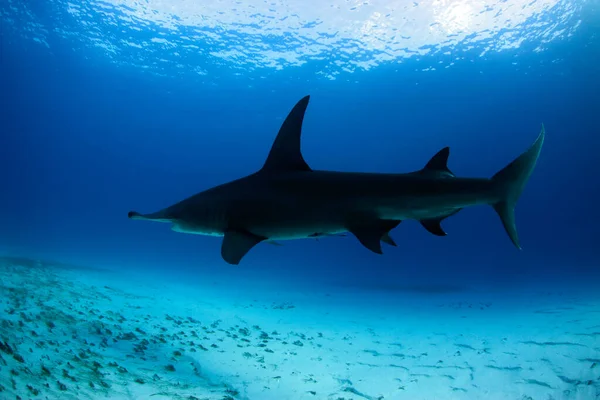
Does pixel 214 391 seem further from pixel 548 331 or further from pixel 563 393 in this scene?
pixel 548 331

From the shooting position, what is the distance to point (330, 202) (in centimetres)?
306

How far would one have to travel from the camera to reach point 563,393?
4957mm

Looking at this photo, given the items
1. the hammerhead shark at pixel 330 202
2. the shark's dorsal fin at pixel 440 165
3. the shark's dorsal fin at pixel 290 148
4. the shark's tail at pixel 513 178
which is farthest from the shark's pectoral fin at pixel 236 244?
the shark's tail at pixel 513 178

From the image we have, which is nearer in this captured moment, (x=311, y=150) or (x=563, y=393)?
(x=563, y=393)

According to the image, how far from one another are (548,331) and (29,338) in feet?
38.1

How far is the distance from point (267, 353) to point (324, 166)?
8324 cm

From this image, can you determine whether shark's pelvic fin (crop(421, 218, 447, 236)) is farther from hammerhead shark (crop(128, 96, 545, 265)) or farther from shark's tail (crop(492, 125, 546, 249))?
shark's tail (crop(492, 125, 546, 249))

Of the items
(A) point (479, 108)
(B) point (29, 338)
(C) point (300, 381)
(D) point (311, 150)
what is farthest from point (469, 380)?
(D) point (311, 150)

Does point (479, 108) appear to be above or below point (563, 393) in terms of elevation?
above

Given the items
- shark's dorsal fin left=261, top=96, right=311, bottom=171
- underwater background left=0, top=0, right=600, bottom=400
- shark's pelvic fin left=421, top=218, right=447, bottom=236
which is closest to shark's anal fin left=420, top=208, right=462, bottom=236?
shark's pelvic fin left=421, top=218, right=447, bottom=236

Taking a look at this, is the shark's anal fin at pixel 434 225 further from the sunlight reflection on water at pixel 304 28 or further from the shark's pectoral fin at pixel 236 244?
the sunlight reflection on water at pixel 304 28

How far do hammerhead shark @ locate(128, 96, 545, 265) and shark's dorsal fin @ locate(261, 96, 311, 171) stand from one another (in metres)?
0.02

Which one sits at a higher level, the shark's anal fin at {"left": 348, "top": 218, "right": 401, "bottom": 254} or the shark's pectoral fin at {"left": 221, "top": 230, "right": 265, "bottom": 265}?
the shark's anal fin at {"left": 348, "top": 218, "right": 401, "bottom": 254}

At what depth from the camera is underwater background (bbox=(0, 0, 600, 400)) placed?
6016 millimetres
